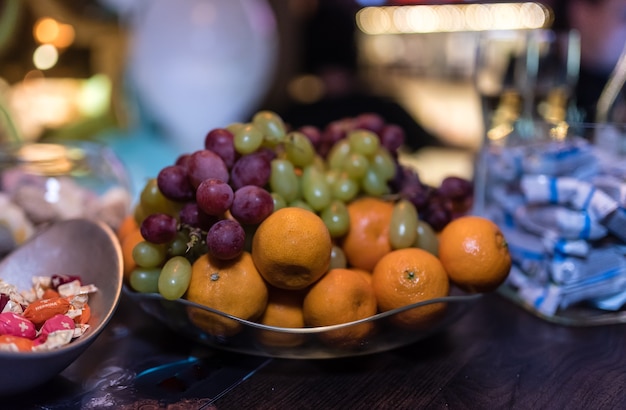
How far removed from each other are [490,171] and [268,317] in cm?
39

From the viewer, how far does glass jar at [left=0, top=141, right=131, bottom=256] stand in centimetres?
72

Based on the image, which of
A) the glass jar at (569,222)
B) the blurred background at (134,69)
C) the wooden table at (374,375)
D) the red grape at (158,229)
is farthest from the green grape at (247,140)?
the blurred background at (134,69)

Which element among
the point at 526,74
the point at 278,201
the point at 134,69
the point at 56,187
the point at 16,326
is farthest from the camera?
the point at 134,69

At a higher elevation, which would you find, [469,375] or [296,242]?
[296,242]

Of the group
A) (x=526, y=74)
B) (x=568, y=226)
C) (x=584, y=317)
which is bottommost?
(x=584, y=317)

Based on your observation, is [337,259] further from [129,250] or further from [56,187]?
[56,187]

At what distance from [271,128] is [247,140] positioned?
0.06 meters

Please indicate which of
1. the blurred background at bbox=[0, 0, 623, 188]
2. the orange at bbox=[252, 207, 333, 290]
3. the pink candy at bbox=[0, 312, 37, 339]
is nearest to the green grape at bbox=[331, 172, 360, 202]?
the orange at bbox=[252, 207, 333, 290]

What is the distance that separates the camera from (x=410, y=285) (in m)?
0.55

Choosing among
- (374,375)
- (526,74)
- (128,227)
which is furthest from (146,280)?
(526,74)

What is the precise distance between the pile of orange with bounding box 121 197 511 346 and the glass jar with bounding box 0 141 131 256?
26 cm

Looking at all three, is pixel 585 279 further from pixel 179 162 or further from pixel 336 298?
pixel 179 162

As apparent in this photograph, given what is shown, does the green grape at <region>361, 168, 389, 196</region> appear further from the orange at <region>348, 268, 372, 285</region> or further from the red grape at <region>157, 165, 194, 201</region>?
the red grape at <region>157, 165, 194, 201</region>

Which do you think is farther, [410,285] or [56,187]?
[56,187]
